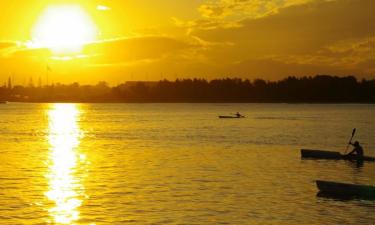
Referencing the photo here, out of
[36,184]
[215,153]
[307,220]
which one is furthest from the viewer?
[215,153]

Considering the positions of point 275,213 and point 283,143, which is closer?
point 275,213

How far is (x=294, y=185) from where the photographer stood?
1455 inches

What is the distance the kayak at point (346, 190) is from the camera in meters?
31.7

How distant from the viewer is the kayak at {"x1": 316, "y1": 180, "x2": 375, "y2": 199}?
3170cm

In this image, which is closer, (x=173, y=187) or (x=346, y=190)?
(x=346, y=190)

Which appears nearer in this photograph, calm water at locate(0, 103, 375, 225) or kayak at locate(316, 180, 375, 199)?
calm water at locate(0, 103, 375, 225)

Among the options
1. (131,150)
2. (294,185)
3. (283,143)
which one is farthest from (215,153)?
(294,185)

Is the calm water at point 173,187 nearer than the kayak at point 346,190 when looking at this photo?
Yes

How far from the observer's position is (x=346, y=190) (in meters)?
32.4

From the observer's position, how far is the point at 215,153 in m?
59.1

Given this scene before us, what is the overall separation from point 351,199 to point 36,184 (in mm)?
19859

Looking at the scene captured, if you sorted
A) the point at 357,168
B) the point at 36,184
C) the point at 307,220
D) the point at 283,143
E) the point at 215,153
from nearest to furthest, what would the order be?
the point at 307,220 → the point at 36,184 → the point at 357,168 → the point at 215,153 → the point at 283,143

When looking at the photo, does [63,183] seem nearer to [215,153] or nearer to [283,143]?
[215,153]

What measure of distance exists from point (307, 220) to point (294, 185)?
10.4 m
